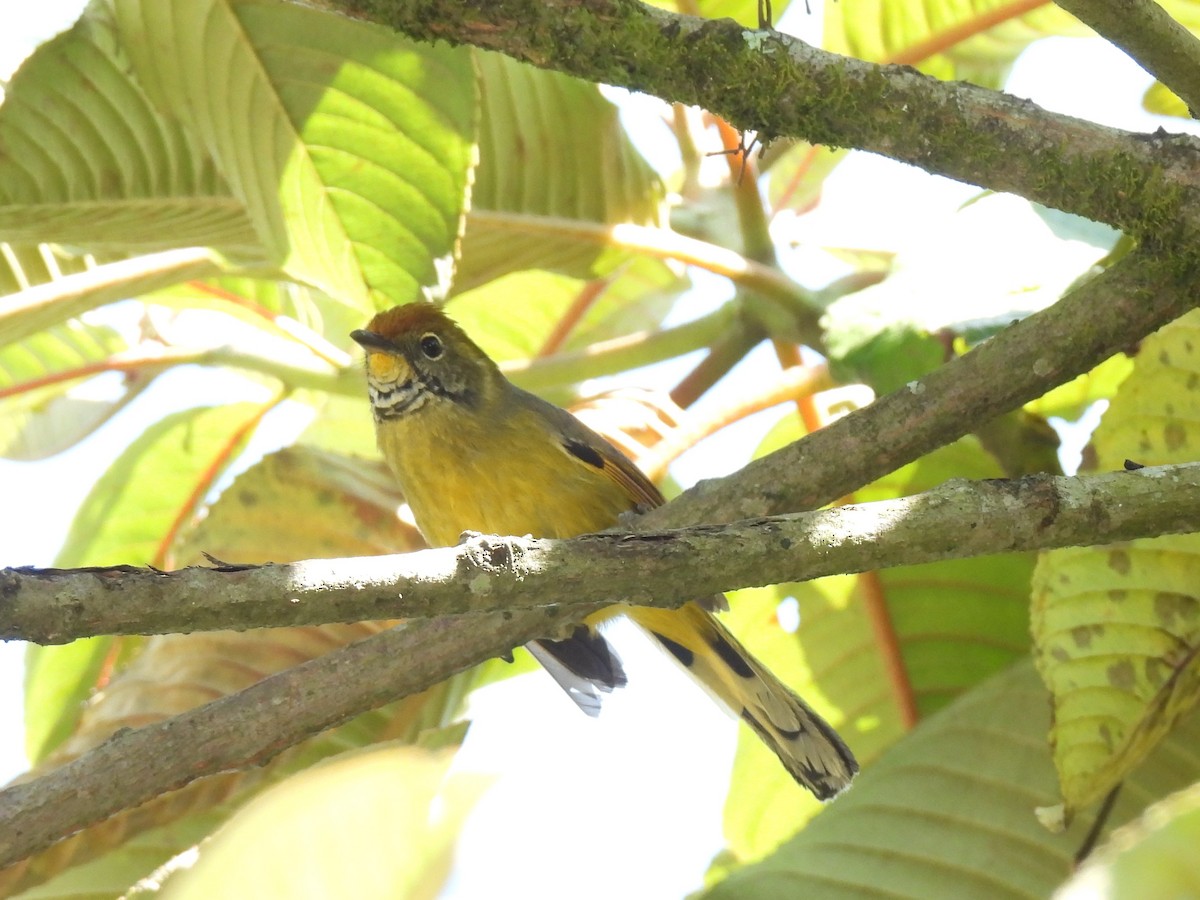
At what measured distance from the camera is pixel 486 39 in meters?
2.00

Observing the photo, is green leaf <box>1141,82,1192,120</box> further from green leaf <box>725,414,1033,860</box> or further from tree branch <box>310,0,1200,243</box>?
tree branch <box>310,0,1200,243</box>

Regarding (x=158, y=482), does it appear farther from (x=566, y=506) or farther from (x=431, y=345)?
Result: (x=566, y=506)

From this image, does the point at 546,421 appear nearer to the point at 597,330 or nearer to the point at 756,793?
the point at 597,330

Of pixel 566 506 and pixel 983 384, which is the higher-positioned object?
pixel 566 506

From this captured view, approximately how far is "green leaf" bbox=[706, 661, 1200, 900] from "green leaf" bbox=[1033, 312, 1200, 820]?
25cm

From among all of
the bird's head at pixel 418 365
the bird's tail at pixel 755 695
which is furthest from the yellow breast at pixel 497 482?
the bird's tail at pixel 755 695

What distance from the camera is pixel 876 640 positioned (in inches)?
147

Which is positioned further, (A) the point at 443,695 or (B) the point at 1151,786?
(A) the point at 443,695

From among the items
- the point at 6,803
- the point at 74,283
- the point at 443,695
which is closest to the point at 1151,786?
the point at 443,695

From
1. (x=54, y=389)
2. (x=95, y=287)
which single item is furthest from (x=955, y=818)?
(x=54, y=389)

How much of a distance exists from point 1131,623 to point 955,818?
2.00ft

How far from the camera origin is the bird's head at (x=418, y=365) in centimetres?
420

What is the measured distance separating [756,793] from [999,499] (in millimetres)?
2222

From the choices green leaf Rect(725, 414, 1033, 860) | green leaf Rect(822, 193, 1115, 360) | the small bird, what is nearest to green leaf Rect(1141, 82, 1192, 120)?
green leaf Rect(822, 193, 1115, 360)
